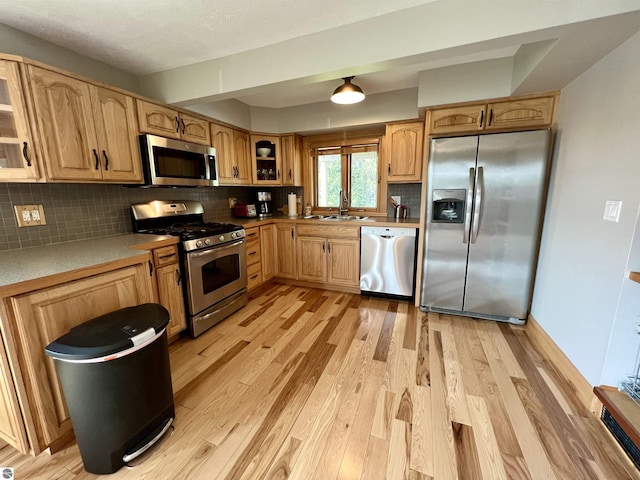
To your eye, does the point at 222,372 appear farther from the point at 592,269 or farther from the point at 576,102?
the point at 576,102

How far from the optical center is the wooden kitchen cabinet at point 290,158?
11.8 feet

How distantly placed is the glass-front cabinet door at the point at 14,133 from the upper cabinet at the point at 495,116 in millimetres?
2989

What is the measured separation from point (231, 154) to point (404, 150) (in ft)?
6.61

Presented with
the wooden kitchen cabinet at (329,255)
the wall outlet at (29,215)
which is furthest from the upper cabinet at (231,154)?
the wall outlet at (29,215)

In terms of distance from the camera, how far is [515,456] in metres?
1.28

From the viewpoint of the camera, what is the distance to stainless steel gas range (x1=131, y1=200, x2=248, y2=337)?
224 centimetres

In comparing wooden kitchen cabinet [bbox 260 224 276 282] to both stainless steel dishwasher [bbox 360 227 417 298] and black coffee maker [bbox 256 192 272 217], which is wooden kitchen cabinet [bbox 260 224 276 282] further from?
stainless steel dishwasher [bbox 360 227 417 298]

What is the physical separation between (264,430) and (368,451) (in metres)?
0.56

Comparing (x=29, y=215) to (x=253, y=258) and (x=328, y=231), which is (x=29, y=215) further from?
(x=328, y=231)

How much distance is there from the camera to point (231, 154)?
10.2 ft

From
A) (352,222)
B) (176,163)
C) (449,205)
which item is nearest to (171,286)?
(176,163)

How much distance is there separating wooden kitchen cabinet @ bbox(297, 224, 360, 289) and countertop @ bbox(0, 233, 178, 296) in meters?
1.63

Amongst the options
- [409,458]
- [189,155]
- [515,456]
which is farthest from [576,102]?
[189,155]

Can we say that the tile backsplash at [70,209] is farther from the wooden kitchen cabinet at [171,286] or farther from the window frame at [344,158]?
the window frame at [344,158]
